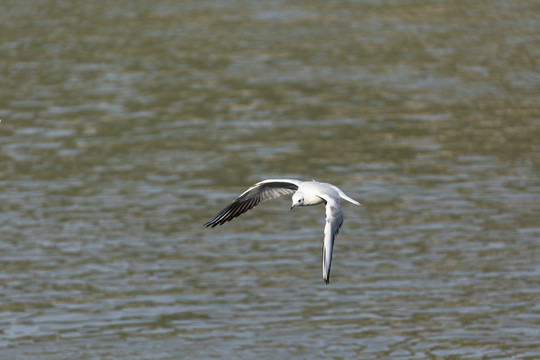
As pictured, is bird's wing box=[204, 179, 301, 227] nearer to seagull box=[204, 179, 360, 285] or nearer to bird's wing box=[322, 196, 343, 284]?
seagull box=[204, 179, 360, 285]

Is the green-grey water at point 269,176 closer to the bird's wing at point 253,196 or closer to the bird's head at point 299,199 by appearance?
the bird's wing at point 253,196

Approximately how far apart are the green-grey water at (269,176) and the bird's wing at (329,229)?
22.9 feet

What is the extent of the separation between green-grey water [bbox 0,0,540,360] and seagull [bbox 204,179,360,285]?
212 inches

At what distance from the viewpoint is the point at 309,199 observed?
47.5ft

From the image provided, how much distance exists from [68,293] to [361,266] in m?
6.34

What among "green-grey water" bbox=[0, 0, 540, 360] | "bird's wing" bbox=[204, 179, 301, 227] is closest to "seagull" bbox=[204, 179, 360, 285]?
"bird's wing" bbox=[204, 179, 301, 227]

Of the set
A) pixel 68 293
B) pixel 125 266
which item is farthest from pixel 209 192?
pixel 68 293

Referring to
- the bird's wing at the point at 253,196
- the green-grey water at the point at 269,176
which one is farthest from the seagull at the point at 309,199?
the green-grey water at the point at 269,176

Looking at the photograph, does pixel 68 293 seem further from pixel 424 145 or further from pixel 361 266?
pixel 424 145

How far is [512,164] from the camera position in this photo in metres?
32.3

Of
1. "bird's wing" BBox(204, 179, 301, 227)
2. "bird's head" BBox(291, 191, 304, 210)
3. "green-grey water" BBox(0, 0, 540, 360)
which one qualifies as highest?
"bird's head" BBox(291, 191, 304, 210)

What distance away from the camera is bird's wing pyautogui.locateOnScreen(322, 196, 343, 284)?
42.1ft

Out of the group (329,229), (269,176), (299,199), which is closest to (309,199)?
(299,199)

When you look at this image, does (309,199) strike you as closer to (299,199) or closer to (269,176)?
(299,199)
